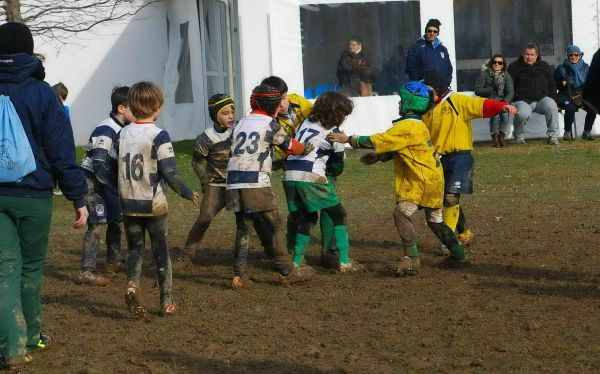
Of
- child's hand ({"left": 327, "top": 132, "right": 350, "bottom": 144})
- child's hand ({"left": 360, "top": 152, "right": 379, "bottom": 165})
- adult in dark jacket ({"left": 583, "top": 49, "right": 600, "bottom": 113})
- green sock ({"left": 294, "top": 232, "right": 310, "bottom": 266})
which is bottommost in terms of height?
green sock ({"left": 294, "top": 232, "right": 310, "bottom": 266})

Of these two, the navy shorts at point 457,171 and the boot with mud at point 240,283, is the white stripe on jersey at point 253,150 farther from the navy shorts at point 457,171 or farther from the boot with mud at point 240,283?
the navy shorts at point 457,171

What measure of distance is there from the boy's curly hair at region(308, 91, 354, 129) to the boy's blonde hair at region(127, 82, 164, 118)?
1870 mm

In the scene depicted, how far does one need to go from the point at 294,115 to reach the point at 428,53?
947cm

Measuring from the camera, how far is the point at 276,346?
679 cm

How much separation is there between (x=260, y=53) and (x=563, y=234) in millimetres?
10730

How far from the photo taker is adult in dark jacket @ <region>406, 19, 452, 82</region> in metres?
19.0

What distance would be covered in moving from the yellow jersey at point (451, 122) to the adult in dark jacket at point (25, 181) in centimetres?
394

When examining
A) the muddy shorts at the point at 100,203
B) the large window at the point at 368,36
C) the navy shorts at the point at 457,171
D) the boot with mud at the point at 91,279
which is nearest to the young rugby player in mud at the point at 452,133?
the navy shorts at the point at 457,171

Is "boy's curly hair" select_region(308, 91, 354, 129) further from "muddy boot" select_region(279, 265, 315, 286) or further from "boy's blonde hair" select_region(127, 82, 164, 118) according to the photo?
"boy's blonde hair" select_region(127, 82, 164, 118)

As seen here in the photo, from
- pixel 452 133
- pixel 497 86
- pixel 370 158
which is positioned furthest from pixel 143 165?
pixel 497 86

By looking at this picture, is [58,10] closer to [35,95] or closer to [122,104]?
[122,104]

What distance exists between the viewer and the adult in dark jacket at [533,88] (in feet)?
63.5

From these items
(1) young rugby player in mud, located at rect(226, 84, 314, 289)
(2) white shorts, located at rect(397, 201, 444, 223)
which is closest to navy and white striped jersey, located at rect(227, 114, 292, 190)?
(1) young rugby player in mud, located at rect(226, 84, 314, 289)

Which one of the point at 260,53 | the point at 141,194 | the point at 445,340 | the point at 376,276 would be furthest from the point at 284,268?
the point at 260,53
